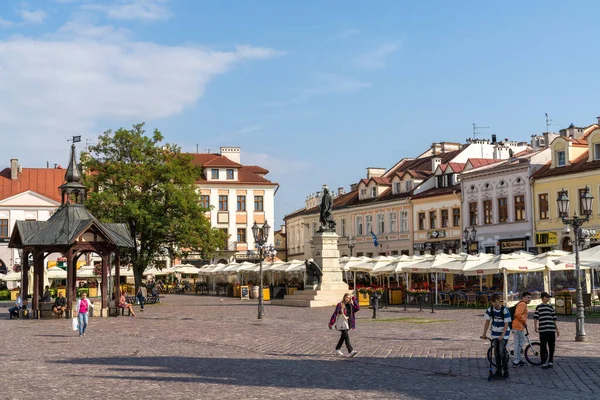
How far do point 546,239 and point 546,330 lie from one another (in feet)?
128

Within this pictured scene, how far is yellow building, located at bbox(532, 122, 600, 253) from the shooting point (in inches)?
2036

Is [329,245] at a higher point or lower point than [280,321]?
higher

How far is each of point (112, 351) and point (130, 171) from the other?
29755 mm

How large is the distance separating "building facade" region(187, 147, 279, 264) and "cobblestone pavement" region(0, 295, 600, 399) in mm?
53553

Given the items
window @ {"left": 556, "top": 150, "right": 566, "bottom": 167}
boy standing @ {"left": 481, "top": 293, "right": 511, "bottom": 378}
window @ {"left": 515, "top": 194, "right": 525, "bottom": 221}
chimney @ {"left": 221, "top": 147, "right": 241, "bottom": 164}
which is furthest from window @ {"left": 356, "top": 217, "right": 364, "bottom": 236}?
boy standing @ {"left": 481, "top": 293, "right": 511, "bottom": 378}

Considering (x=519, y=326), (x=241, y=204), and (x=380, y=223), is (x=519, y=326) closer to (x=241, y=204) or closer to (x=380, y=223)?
(x=380, y=223)

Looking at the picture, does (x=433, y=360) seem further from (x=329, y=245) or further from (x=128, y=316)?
(x=329, y=245)

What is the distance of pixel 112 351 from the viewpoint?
822 inches

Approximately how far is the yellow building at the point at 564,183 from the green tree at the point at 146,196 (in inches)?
824

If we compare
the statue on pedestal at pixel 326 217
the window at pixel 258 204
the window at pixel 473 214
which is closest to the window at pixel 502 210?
the window at pixel 473 214

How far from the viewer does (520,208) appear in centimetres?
5725

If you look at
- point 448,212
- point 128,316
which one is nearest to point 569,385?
point 128,316

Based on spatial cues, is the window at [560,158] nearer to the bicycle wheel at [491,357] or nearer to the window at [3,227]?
the bicycle wheel at [491,357]

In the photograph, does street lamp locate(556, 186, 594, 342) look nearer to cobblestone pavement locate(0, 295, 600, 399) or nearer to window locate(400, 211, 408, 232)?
cobblestone pavement locate(0, 295, 600, 399)
